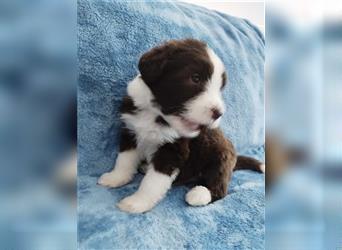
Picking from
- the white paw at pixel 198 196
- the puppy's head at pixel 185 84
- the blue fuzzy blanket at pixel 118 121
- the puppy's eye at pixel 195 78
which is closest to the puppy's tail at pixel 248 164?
the blue fuzzy blanket at pixel 118 121

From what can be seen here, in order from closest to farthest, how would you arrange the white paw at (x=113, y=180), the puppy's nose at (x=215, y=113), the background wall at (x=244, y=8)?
the puppy's nose at (x=215, y=113)
the white paw at (x=113, y=180)
the background wall at (x=244, y=8)

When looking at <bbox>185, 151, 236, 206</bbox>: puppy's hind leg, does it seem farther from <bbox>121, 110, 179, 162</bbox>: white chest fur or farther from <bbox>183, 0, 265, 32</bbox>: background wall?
<bbox>183, 0, 265, 32</bbox>: background wall

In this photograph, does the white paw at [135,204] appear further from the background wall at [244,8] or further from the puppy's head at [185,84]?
the background wall at [244,8]

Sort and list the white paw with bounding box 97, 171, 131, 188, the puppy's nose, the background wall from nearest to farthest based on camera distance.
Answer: the puppy's nose < the white paw with bounding box 97, 171, 131, 188 < the background wall

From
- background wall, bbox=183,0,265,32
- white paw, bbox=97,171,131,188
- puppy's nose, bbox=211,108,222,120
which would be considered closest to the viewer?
puppy's nose, bbox=211,108,222,120

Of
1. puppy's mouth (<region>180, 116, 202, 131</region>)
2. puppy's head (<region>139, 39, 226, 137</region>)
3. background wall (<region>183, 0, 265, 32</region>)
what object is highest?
background wall (<region>183, 0, 265, 32</region>)

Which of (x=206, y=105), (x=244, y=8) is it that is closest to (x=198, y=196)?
(x=206, y=105)

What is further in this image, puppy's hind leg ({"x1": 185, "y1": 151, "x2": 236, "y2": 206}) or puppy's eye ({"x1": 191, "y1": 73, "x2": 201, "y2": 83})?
puppy's hind leg ({"x1": 185, "y1": 151, "x2": 236, "y2": 206})

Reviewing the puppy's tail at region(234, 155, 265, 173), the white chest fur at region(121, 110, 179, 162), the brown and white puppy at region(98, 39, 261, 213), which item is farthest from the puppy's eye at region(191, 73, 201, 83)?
the puppy's tail at region(234, 155, 265, 173)

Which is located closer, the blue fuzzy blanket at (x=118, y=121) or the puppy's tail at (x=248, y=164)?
the blue fuzzy blanket at (x=118, y=121)
